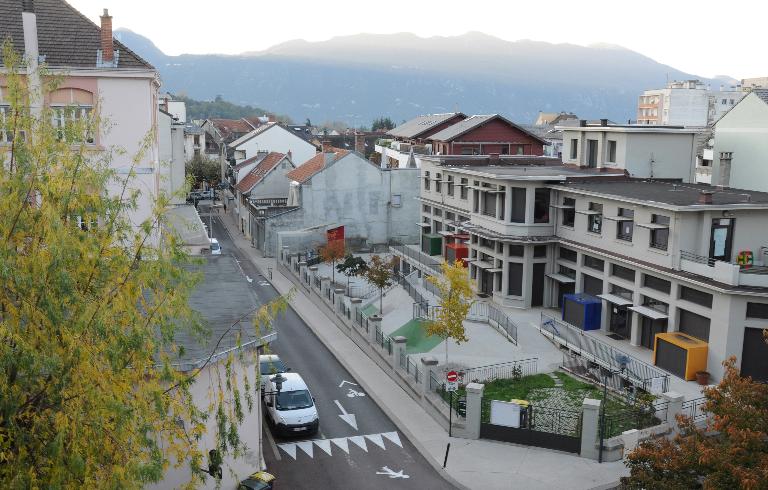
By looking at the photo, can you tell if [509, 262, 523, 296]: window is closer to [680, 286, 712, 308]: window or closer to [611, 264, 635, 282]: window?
[611, 264, 635, 282]: window

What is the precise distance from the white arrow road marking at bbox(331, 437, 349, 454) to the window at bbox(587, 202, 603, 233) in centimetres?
1775

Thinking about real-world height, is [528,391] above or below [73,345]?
below

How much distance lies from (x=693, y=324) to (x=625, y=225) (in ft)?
20.5

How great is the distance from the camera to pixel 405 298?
4241cm

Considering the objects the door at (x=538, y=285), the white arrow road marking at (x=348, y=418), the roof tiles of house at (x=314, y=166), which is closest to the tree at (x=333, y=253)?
the roof tiles of house at (x=314, y=166)

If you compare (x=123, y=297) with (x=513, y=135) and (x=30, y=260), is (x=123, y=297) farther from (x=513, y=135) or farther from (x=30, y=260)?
(x=513, y=135)

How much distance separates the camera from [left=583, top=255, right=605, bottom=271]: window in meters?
35.2

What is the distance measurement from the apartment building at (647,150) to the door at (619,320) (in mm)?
11276

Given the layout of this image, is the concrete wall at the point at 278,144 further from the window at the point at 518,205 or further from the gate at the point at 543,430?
the gate at the point at 543,430

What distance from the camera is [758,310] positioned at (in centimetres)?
2688

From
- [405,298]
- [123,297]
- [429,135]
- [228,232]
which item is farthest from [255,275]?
[123,297]

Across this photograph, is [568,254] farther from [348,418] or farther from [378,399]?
[348,418]

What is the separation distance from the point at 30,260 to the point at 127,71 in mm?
17457

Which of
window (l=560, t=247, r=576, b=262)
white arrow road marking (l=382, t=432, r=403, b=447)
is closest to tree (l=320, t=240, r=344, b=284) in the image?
window (l=560, t=247, r=576, b=262)
